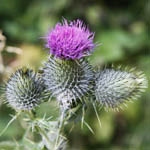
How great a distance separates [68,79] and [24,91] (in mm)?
543

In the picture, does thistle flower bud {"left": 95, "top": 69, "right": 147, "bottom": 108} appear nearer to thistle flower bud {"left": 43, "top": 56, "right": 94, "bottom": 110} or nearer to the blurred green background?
thistle flower bud {"left": 43, "top": 56, "right": 94, "bottom": 110}

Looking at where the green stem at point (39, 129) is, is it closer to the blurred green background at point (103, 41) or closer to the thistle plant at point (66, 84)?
the thistle plant at point (66, 84)

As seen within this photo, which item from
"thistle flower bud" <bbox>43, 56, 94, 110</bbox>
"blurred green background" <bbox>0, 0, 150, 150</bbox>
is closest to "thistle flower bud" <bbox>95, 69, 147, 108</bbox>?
"thistle flower bud" <bbox>43, 56, 94, 110</bbox>

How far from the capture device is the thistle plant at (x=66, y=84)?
282 centimetres

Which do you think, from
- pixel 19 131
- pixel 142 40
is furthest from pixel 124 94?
pixel 142 40

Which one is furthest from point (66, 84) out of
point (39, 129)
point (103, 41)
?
point (103, 41)

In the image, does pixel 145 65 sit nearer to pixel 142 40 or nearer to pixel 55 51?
pixel 142 40

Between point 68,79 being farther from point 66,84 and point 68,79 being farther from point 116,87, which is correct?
point 116,87

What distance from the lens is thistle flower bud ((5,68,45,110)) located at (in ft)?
9.73

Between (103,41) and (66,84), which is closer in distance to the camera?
(66,84)

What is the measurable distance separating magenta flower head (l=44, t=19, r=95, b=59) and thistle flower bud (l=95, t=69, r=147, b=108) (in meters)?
0.43

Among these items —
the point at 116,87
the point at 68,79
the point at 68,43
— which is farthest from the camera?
the point at 116,87

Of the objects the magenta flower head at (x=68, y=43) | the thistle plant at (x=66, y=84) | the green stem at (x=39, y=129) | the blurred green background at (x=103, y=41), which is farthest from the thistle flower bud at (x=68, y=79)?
the blurred green background at (x=103, y=41)

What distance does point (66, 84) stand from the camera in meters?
2.97
